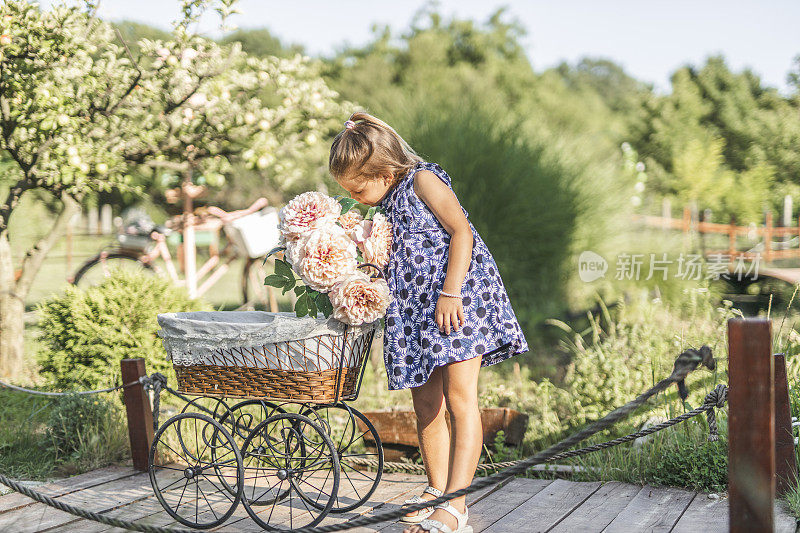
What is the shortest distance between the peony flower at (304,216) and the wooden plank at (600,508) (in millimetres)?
1410

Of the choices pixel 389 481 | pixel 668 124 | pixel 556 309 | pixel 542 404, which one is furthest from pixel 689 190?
pixel 389 481

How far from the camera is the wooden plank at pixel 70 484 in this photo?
308cm

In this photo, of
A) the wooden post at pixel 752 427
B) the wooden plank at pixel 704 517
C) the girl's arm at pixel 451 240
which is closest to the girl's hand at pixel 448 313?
the girl's arm at pixel 451 240

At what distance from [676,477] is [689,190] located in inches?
862

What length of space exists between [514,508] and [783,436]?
1.07 metres

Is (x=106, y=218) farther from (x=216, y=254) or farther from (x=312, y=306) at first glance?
(x=312, y=306)

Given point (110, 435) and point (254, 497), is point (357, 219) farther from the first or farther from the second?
point (110, 435)

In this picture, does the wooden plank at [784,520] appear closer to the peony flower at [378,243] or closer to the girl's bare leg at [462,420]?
the girl's bare leg at [462,420]

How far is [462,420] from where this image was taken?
2596mm

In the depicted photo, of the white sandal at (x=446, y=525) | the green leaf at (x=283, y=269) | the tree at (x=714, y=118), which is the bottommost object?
the white sandal at (x=446, y=525)

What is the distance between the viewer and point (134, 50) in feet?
16.4

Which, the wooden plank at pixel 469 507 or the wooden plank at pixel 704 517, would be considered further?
the wooden plank at pixel 469 507

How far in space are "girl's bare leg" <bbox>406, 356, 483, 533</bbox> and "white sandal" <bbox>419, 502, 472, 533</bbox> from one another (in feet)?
0.09

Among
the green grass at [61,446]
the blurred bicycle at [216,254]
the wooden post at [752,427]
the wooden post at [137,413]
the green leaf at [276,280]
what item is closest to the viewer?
the wooden post at [752,427]
